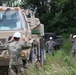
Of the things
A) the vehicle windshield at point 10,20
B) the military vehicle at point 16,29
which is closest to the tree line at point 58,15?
the military vehicle at point 16,29

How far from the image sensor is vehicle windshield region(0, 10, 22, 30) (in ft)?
41.1

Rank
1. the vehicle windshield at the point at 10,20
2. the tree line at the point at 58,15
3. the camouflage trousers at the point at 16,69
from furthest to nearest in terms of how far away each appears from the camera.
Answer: the tree line at the point at 58,15
the vehicle windshield at the point at 10,20
the camouflage trousers at the point at 16,69

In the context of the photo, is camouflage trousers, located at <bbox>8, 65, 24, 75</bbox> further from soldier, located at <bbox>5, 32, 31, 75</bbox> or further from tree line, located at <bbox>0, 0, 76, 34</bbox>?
tree line, located at <bbox>0, 0, 76, 34</bbox>

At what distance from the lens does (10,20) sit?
12875mm

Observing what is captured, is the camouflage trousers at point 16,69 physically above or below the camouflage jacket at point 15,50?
below

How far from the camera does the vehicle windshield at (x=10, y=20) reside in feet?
41.1

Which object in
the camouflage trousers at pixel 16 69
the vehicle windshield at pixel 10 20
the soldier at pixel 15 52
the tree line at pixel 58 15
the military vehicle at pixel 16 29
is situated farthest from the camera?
the tree line at pixel 58 15

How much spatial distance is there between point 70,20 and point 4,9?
17.7 m

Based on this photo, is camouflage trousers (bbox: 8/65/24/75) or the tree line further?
the tree line

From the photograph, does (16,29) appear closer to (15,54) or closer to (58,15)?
(15,54)

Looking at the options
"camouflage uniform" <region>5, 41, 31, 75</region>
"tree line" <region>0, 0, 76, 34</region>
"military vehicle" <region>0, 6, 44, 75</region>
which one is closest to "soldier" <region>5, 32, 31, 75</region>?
"camouflage uniform" <region>5, 41, 31, 75</region>

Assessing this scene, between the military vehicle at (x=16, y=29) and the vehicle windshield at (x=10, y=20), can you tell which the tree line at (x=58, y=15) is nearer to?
the military vehicle at (x=16, y=29)

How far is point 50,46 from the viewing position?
22.8 m

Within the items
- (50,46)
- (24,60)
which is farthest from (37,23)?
(50,46)
